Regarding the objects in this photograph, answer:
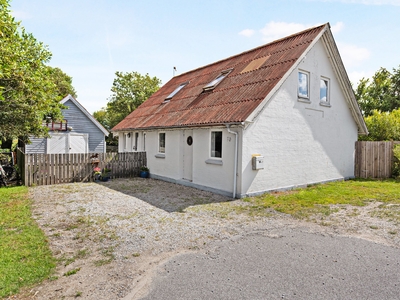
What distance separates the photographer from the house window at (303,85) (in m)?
11.6

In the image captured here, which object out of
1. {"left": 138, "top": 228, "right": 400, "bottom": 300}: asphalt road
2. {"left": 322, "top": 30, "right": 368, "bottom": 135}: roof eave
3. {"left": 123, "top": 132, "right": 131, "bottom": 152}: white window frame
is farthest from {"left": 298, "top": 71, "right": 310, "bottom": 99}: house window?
{"left": 123, "top": 132, "right": 131, "bottom": 152}: white window frame

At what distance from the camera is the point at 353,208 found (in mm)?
8289

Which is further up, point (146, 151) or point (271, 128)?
point (271, 128)

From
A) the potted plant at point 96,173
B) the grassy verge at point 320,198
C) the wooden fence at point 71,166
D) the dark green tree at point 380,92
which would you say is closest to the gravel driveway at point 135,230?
the grassy verge at point 320,198

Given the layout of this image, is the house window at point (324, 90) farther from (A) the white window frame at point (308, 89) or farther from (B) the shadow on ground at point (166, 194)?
(B) the shadow on ground at point (166, 194)

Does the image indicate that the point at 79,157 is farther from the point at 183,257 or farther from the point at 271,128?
the point at 183,257

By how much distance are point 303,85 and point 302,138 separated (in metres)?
2.41

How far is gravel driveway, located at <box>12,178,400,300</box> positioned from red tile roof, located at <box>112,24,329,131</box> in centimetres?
345

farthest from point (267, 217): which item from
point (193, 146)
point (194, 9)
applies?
point (194, 9)

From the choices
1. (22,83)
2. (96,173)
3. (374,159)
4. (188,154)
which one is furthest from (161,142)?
(374,159)

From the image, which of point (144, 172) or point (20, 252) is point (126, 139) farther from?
point (20, 252)

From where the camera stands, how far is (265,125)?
10.3 metres

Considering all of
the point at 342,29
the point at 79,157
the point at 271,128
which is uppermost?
the point at 342,29

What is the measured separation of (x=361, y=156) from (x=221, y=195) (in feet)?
31.7
